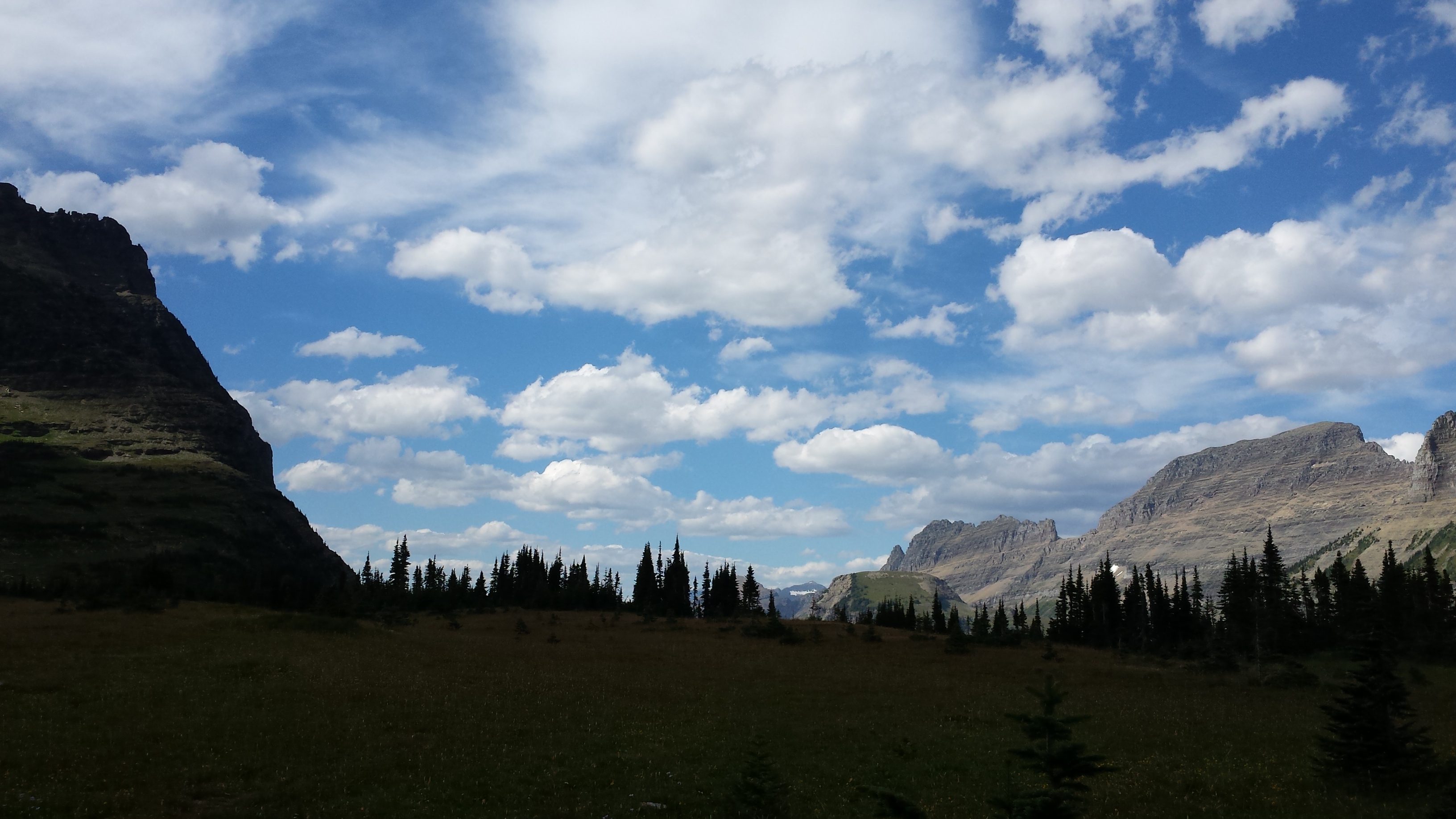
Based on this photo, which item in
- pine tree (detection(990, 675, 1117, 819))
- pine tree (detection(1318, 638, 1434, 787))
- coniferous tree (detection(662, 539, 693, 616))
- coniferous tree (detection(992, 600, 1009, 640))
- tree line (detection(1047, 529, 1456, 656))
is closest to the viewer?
pine tree (detection(990, 675, 1117, 819))

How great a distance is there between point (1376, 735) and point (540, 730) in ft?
100

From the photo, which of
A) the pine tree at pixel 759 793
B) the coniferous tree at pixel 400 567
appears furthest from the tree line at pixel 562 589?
the pine tree at pixel 759 793

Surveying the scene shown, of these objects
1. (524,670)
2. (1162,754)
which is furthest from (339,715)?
(1162,754)

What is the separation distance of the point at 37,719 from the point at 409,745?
13.7 meters

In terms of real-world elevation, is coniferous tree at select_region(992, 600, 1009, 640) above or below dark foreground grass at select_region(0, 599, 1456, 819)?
below

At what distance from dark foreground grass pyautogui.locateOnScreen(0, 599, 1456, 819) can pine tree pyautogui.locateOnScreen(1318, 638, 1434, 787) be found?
1.05 metres

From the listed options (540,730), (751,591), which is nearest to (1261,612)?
(540,730)

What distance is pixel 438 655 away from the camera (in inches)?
2158

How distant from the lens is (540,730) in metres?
33.4

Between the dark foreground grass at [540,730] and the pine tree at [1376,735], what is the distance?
1.05 meters

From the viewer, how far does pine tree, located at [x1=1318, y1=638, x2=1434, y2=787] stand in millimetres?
24891

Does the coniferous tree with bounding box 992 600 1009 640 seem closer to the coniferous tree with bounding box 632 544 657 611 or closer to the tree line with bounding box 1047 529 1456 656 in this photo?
the tree line with bounding box 1047 529 1456 656

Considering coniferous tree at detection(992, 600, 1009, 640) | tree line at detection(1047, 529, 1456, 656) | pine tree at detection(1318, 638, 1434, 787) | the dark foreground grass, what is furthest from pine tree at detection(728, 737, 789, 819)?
coniferous tree at detection(992, 600, 1009, 640)

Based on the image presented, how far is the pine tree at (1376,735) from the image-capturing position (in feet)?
81.7
